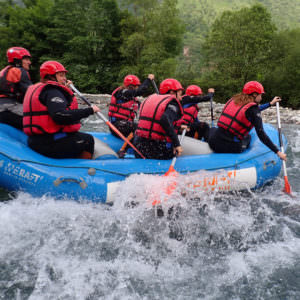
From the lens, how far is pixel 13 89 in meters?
4.43

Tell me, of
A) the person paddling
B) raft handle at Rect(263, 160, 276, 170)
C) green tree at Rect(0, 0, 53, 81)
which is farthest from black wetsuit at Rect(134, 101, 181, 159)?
green tree at Rect(0, 0, 53, 81)

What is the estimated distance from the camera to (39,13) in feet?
95.1

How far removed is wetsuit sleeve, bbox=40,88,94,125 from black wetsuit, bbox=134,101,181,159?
101cm

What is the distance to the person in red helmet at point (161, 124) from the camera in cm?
384

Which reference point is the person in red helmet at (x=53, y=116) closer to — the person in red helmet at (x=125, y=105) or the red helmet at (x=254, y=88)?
the person in red helmet at (x=125, y=105)

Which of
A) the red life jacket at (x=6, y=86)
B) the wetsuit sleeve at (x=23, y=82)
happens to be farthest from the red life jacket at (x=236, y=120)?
the red life jacket at (x=6, y=86)

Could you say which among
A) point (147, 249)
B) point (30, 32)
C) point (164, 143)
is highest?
point (30, 32)

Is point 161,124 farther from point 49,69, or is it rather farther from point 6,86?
point 6,86

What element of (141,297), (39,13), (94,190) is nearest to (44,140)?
(94,190)

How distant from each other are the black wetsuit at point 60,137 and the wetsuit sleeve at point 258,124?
2178mm

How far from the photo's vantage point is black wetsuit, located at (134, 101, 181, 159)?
3.80 m

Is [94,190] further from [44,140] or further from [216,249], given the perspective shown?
[216,249]

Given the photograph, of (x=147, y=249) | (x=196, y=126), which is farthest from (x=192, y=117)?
(x=147, y=249)

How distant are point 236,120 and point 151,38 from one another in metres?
21.1
